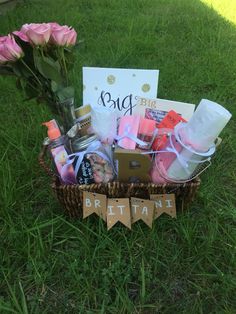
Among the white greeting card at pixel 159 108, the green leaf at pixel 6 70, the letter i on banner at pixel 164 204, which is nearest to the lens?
the green leaf at pixel 6 70

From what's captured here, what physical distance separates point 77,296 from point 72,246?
0.66 feet

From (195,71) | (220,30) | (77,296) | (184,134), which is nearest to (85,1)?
(220,30)

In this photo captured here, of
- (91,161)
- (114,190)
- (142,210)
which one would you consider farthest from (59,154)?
(142,210)

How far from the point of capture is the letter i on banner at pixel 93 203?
1.30 m

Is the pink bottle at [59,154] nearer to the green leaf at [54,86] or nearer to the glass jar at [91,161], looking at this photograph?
the glass jar at [91,161]

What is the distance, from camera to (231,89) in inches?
92.0

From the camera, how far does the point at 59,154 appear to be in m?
1.33

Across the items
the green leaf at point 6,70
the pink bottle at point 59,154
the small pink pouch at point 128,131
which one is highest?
the green leaf at point 6,70

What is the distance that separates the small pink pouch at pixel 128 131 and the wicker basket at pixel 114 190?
5.2 inches

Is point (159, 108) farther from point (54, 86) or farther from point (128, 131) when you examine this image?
point (54, 86)

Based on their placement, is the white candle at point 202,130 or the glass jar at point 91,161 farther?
the glass jar at point 91,161

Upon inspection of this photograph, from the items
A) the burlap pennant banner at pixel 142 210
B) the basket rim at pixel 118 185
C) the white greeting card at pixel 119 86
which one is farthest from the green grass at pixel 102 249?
the white greeting card at pixel 119 86

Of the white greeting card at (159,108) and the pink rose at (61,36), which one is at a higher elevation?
the pink rose at (61,36)

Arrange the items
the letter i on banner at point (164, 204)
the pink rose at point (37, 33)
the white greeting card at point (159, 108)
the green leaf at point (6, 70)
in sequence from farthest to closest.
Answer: the white greeting card at point (159, 108), the letter i on banner at point (164, 204), the green leaf at point (6, 70), the pink rose at point (37, 33)
